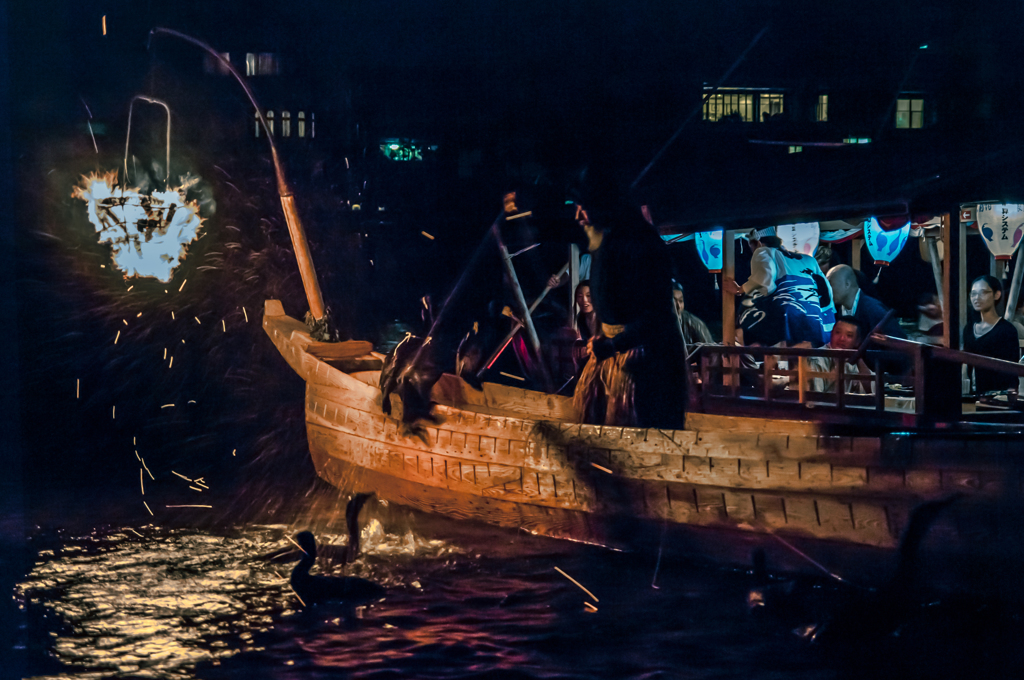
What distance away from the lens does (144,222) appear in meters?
8.10

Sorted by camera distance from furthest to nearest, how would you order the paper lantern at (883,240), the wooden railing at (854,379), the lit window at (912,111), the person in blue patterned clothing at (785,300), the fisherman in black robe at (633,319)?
1. the lit window at (912,111)
2. the paper lantern at (883,240)
3. the person in blue patterned clothing at (785,300)
4. the fisherman in black robe at (633,319)
5. the wooden railing at (854,379)

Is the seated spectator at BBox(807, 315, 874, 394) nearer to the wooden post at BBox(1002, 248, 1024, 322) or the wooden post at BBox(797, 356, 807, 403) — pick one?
the wooden post at BBox(797, 356, 807, 403)

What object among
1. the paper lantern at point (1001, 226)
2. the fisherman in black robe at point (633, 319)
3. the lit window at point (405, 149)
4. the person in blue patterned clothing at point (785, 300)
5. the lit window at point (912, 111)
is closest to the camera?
the fisherman in black robe at point (633, 319)

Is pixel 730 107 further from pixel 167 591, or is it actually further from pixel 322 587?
pixel 167 591

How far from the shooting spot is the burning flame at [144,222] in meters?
8.13

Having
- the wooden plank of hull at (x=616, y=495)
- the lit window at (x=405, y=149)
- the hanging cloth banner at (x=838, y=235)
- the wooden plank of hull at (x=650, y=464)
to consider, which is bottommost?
the wooden plank of hull at (x=616, y=495)

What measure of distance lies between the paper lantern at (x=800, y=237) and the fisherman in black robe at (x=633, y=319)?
1966 mm

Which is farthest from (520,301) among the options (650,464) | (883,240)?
(883,240)

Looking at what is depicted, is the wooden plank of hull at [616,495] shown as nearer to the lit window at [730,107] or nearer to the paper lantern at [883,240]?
the paper lantern at [883,240]

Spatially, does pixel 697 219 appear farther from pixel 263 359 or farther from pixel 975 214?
pixel 263 359

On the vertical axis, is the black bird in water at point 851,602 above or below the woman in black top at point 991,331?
below

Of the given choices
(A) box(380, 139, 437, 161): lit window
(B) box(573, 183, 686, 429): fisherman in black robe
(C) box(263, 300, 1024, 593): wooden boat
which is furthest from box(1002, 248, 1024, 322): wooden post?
(A) box(380, 139, 437, 161): lit window

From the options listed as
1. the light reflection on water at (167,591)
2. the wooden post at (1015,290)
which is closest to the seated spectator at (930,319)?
the wooden post at (1015,290)

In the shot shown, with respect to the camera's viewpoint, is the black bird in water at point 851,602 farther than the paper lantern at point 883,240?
No
